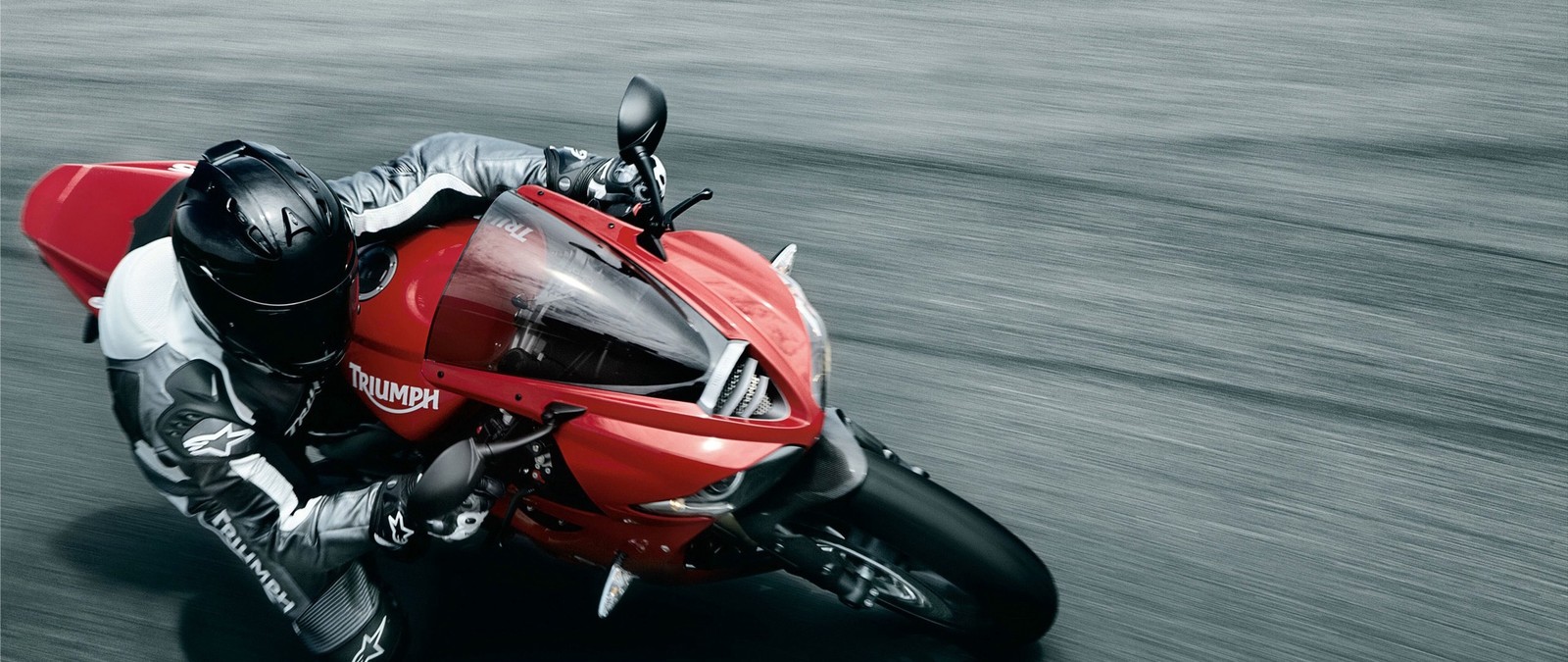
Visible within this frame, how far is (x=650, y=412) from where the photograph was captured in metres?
2.40

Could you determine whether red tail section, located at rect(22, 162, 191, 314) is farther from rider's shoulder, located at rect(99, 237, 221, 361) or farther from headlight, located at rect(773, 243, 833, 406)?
headlight, located at rect(773, 243, 833, 406)

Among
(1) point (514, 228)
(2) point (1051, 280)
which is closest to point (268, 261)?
(1) point (514, 228)

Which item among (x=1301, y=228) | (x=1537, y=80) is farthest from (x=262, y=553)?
(x=1537, y=80)

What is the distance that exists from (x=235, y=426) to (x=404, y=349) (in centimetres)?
46

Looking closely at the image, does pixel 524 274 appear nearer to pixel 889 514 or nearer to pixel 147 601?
pixel 889 514

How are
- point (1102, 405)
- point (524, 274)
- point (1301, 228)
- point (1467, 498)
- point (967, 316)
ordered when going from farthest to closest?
point (1301, 228), point (967, 316), point (1102, 405), point (1467, 498), point (524, 274)

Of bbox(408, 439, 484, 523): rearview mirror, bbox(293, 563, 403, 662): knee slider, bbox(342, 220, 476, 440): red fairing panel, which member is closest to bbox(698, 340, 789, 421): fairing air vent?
bbox(408, 439, 484, 523): rearview mirror

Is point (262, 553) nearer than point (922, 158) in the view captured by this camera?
Yes

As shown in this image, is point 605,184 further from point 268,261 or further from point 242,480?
point 242,480

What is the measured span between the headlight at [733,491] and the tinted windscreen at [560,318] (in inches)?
8.6

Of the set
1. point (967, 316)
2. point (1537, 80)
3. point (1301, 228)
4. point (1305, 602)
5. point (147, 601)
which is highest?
point (1537, 80)

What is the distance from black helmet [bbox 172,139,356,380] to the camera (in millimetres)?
2523

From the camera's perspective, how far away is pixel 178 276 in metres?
2.72

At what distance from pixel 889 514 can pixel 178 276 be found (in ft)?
5.44
